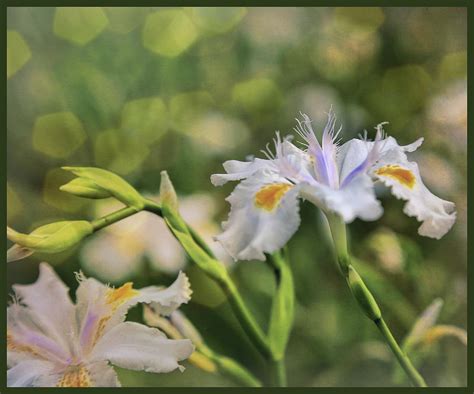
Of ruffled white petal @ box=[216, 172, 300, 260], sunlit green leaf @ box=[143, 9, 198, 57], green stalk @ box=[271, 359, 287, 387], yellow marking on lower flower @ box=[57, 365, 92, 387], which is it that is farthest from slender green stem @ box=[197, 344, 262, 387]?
sunlit green leaf @ box=[143, 9, 198, 57]

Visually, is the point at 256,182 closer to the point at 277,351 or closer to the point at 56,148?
the point at 277,351

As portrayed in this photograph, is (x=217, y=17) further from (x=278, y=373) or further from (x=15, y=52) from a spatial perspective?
(x=278, y=373)

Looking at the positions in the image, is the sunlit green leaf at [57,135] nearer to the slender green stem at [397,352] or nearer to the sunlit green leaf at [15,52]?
the sunlit green leaf at [15,52]

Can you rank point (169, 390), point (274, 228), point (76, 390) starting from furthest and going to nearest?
point (169, 390)
point (76, 390)
point (274, 228)

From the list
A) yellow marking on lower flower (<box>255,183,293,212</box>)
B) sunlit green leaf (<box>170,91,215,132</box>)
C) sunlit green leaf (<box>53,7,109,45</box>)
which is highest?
sunlit green leaf (<box>53,7,109,45</box>)

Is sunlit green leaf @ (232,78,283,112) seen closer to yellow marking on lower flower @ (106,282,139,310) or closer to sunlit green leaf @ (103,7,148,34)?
sunlit green leaf @ (103,7,148,34)

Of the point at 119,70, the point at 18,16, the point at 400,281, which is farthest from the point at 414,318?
the point at 18,16
